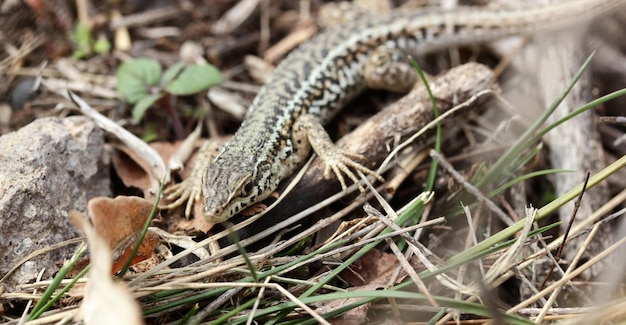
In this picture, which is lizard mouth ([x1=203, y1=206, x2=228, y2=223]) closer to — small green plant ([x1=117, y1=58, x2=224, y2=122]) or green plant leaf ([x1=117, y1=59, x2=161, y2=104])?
small green plant ([x1=117, y1=58, x2=224, y2=122])

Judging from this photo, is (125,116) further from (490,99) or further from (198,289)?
(490,99)

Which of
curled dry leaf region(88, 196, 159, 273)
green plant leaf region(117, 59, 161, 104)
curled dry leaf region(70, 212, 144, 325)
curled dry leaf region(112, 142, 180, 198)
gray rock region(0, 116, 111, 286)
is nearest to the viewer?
curled dry leaf region(70, 212, 144, 325)

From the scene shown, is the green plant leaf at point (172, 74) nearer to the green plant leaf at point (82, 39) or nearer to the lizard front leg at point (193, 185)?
the lizard front leg at point (193, 185)

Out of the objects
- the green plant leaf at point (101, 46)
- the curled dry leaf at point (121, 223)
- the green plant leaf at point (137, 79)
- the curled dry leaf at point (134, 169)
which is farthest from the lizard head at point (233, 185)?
the green plant leaf at point (101, 46)

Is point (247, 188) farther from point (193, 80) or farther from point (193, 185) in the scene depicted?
point (193, 80)

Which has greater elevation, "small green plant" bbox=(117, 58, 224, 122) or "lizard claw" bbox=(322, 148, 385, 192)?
"small green plant" bbox=(117, 58, 224, 122)

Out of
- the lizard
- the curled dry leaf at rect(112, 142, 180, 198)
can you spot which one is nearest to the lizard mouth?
the lizard

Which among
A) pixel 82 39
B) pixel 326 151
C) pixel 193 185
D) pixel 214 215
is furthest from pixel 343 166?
pixel 82 39
